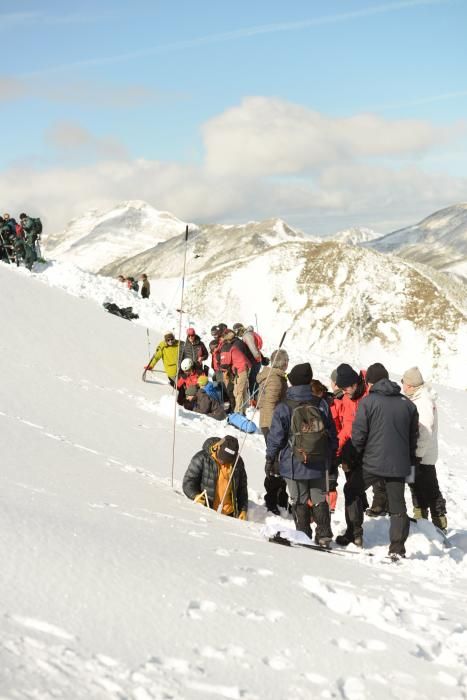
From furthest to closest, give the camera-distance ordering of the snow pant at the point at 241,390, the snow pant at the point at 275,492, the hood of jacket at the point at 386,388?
the snow pant at the point at 241,390 → the snow pant at the point at 275,492 → the hood of jacket at the point at 386,388

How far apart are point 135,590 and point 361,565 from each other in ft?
9.41

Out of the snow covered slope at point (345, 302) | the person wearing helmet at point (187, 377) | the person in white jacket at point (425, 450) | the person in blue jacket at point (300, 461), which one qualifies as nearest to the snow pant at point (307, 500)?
the person in blue jacket at point (300, 461)

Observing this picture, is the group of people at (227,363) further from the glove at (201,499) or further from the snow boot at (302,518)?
the snow boot at (302,518)

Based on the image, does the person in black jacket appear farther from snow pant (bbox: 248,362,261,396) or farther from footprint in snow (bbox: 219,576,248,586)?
snow pant (bbox: 248,362,261,396)

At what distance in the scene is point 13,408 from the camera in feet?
34.8

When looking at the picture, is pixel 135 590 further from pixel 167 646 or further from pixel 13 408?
pixel 13 408

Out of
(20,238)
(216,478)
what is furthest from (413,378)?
(20,238)

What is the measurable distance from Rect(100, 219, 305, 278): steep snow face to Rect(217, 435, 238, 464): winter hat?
14854 centimetres

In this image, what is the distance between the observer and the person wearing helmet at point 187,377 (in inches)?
580

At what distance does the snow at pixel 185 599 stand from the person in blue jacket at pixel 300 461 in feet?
1.83

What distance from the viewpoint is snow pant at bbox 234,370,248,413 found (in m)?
14.3

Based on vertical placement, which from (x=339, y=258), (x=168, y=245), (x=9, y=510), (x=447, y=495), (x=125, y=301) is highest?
(x=168, y=245)

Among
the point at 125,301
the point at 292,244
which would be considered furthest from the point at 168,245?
the point at 125,301

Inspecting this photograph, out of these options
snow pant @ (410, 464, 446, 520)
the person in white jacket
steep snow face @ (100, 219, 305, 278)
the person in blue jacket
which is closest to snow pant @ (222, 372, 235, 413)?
the person in white jacket
